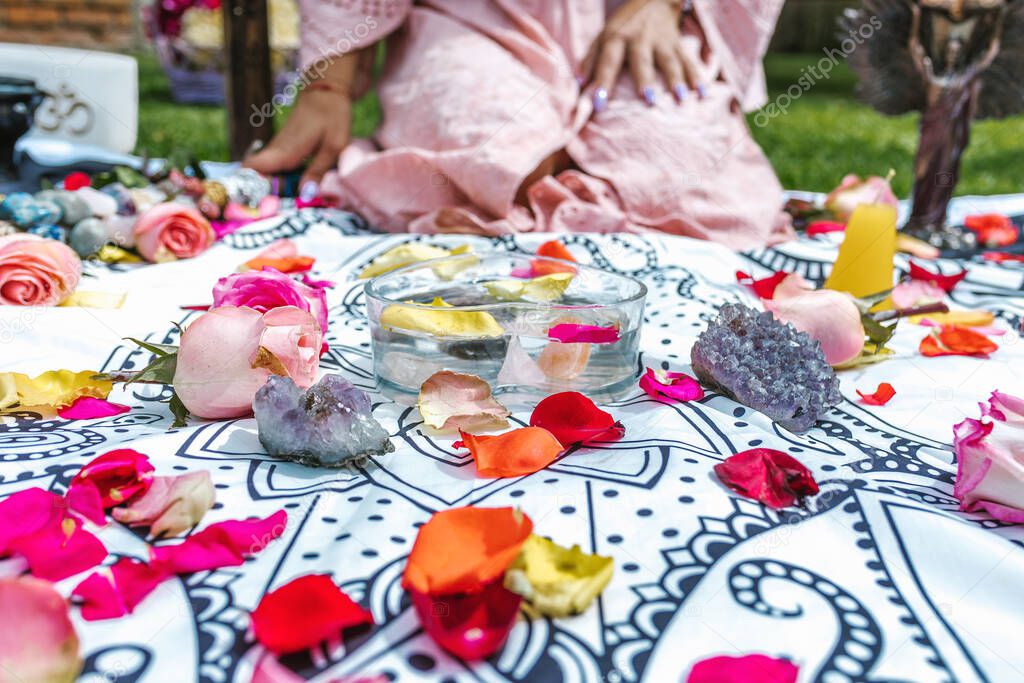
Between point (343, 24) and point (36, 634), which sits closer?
point (36, 634)

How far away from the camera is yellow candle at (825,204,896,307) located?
1.34 meters

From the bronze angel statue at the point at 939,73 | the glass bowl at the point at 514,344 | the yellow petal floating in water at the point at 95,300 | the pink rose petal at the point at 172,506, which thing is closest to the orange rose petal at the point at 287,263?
the yellow petal floating in water at the point at 95,300

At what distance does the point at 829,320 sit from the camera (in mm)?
1083

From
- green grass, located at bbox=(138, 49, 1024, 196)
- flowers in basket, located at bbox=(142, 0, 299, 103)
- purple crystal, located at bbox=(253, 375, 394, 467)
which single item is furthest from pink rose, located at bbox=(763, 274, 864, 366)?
flowers in basket, located at bbox=(142, 0, 299, 103)

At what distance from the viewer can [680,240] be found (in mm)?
1659

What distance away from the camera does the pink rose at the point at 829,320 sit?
108 cm

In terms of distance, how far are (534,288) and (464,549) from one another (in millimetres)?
462

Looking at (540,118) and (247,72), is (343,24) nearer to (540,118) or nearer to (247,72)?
(540,118)

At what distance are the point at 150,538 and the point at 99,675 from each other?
145 millimetres

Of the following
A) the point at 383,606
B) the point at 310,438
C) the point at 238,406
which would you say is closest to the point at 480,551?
the point at 383,606

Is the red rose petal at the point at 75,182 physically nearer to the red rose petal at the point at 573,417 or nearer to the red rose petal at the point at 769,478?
the red rose petal at the point at 573,417

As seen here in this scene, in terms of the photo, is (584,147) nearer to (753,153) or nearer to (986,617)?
(753,153)

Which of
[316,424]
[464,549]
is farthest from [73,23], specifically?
[464,549]

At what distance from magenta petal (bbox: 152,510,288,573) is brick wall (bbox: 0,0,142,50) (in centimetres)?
770
